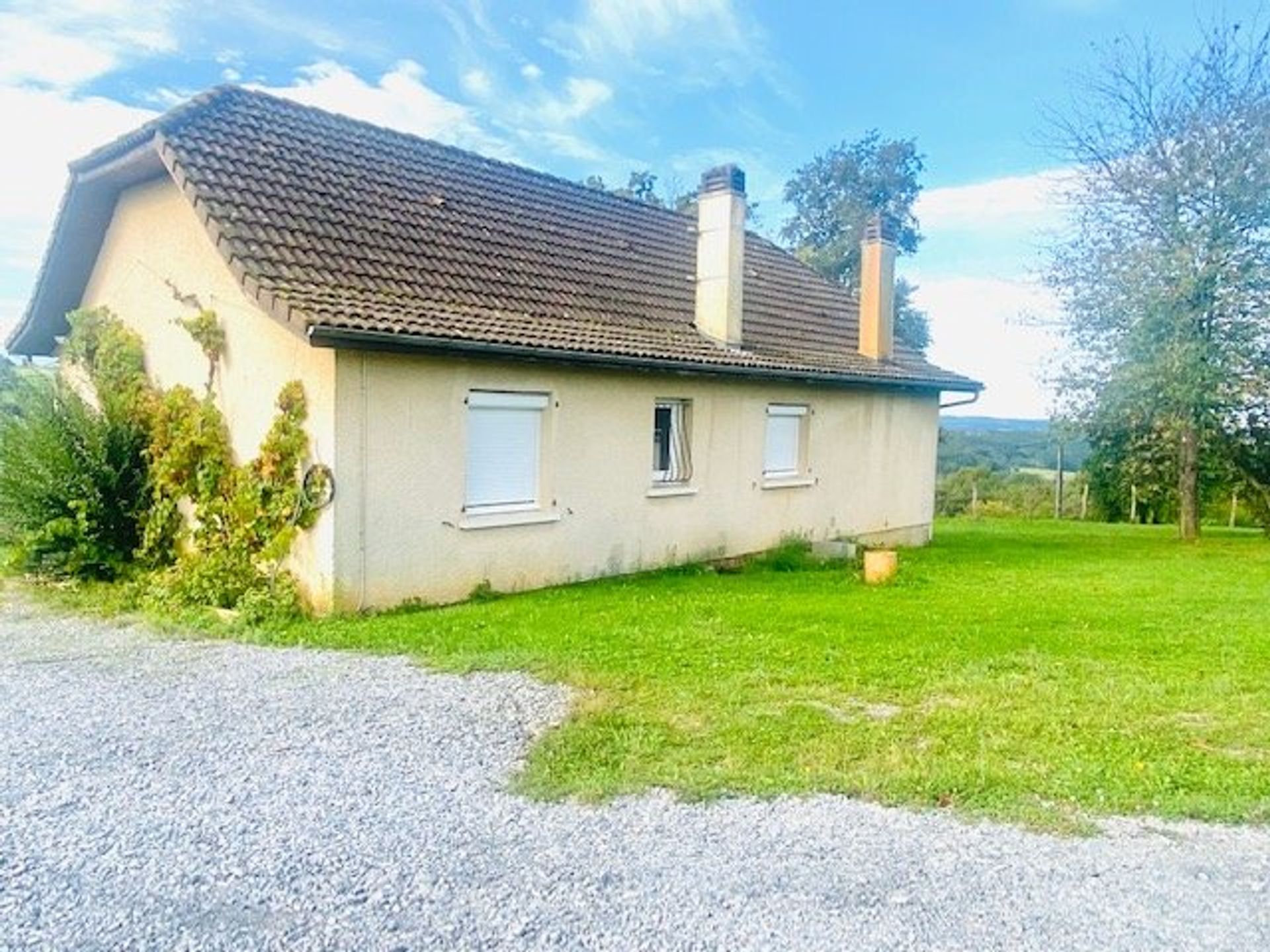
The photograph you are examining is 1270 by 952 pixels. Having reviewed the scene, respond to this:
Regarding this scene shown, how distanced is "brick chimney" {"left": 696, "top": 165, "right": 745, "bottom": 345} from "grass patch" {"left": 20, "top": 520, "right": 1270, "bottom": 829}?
13.9 feet

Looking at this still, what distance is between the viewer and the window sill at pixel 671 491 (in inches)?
514

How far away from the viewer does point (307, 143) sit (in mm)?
12469

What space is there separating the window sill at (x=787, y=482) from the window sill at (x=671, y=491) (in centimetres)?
170

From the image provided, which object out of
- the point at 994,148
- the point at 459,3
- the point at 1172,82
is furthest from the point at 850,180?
the point at 459,3

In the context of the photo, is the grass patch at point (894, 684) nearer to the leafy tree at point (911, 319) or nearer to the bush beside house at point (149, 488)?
the bush beside house at point (149, 488)

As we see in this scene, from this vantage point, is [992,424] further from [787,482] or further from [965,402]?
[787,482]

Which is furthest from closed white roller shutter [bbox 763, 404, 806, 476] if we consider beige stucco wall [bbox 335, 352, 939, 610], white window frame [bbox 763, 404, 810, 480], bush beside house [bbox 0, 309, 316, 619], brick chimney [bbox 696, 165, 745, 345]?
bush beside house [bbox 0, 309, 316, 619]

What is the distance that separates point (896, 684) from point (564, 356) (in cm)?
566

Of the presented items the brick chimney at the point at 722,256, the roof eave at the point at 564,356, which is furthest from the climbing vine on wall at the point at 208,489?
the brick chimney at the point at 722,256

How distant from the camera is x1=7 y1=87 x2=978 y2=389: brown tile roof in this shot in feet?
33.0

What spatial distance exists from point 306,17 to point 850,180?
26275 millimetres

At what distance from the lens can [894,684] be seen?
7152 mm

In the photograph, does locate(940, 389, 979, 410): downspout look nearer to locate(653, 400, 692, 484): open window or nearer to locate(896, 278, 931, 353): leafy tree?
locate(653, 400, 692, 484): open window

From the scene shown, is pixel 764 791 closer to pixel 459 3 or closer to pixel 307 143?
pixel 307 143
